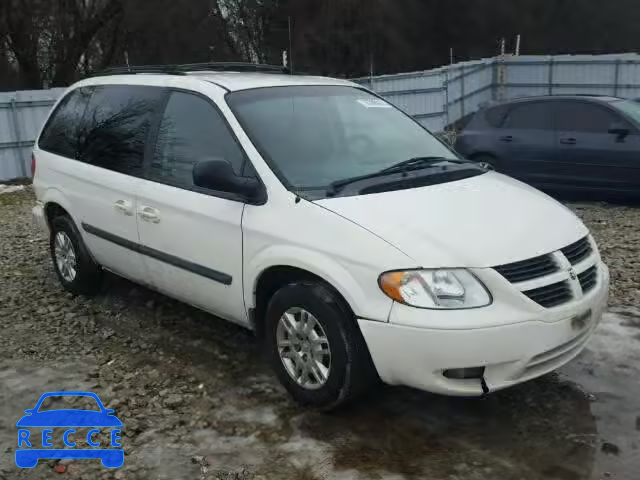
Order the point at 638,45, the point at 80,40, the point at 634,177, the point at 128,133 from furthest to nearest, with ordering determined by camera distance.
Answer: the point at 638,45 → the point at 80,40 → the point at 634,177 → the point at 128,133

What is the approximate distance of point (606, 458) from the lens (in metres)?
3.23

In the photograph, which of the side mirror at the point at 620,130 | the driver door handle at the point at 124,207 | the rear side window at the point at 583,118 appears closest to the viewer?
the driver door handle at the point at 124,207

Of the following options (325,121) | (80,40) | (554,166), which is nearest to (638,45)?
(80,40)

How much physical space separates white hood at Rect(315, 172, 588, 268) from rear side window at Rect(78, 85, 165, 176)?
1712 millimetres

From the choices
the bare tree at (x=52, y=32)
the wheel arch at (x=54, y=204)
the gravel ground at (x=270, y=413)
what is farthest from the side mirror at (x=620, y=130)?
the bare tree at (x=52, y=32)

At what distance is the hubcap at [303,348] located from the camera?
3.56 meters

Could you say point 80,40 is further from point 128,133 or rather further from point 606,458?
point 606,458

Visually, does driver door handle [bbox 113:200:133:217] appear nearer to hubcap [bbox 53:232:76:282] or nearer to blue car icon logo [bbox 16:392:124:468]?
hubcap [bbox 53:232:76:282]

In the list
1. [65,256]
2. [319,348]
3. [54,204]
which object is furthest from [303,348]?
[54,204]

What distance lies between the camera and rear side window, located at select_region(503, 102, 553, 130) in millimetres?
9391

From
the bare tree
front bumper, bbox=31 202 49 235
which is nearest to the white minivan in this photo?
front bumper, bbox=31 202 49 235

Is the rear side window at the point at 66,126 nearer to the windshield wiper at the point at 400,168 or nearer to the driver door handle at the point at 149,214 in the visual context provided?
the driver door handle at the point at 149,214

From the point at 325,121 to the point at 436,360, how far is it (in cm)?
181

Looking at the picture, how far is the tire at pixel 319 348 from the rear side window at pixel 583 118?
21.9 ft
